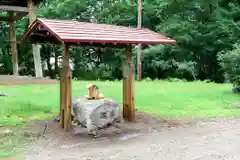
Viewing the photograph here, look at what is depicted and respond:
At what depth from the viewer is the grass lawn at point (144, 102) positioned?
9.18 metres

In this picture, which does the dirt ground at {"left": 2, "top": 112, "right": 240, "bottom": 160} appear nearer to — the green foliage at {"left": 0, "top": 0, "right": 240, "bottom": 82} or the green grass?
the green grass

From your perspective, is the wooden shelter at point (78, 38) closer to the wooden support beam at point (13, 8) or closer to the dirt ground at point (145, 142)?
the dirt ground at point (145, 142)

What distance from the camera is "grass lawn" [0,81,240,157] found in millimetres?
9180

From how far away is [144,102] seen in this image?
1163 centimetres

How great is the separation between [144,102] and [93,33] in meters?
4.62

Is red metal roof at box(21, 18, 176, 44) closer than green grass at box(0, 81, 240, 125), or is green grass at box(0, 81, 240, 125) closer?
red metal roof at box(21, 18, 176, 44)

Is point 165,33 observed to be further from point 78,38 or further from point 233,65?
point 78,38

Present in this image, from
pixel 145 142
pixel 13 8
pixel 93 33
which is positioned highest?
pixel 13 8

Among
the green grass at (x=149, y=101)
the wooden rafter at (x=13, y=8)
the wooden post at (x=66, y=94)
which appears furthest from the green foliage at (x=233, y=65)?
the wooden rafter at (x=13, y=8)

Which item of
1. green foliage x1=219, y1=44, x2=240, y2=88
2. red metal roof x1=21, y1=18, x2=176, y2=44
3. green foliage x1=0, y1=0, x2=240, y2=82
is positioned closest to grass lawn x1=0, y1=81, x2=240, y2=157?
green foliage x1=219, y1=44, x2=240, y2=88

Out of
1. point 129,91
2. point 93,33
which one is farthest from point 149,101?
point 93,33

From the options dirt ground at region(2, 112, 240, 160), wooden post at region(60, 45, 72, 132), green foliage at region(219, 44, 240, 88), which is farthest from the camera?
green foliage at region(219, 44, 240, 88)

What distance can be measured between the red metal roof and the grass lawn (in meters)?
2.22

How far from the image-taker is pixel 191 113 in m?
10.1
